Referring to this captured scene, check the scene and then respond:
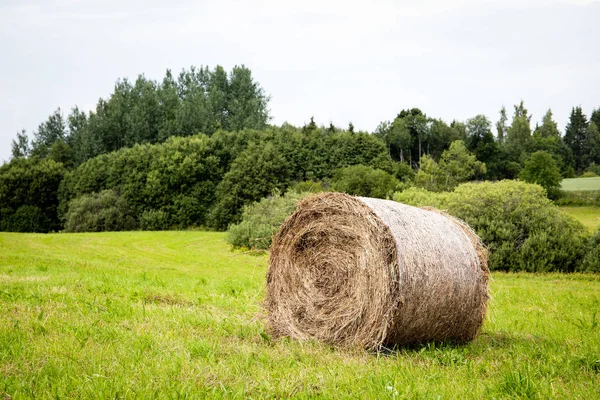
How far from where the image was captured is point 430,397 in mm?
4633

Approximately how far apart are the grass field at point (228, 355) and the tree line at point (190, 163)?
25807 mm

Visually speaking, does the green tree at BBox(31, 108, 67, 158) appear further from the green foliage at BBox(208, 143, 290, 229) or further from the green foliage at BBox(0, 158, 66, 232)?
the green foliage at BBox(208, 143, 290, 229)

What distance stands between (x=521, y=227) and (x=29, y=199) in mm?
45450

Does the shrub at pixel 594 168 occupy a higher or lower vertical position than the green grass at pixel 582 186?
higher

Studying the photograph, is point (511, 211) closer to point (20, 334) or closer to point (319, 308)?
point (319, 308)

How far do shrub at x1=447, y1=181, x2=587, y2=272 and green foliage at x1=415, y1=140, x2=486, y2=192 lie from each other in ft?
91.9

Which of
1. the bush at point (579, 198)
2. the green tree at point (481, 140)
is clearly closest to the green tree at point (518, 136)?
the green tree at point (481, 140)

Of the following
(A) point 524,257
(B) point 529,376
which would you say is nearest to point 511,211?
(A) point 524,257

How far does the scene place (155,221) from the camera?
4612cm

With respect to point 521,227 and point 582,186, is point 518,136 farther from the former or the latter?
point 521,227

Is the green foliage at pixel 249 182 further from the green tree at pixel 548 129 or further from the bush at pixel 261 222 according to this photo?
the green tree at pixel 548 129

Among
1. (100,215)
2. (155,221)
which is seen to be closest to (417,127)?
(155,221)

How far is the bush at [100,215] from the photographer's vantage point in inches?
1816

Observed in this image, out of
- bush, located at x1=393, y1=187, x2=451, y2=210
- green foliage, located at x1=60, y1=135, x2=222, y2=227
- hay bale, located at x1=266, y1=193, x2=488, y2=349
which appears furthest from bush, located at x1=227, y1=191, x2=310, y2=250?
hay bale, located at x1=266, y1=193, x2=488, y2=349
